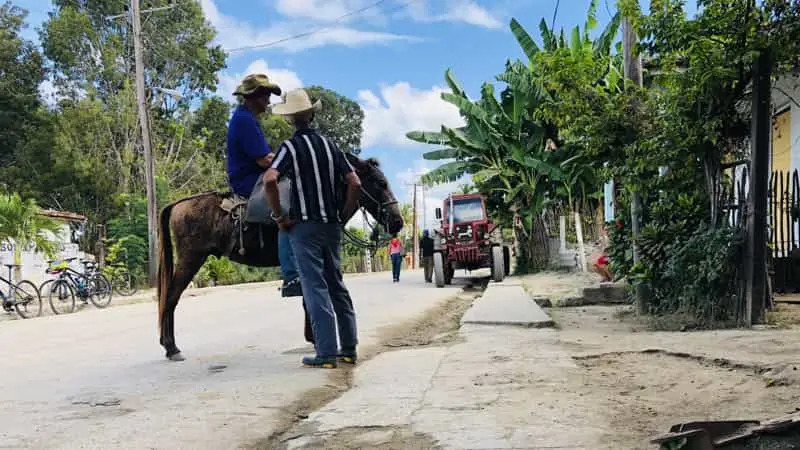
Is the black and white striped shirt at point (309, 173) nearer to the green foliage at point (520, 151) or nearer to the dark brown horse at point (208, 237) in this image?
the dark brown horse at point (208, 237)

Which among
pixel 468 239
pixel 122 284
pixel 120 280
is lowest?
pixel 122 284

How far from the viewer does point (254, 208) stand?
18.8 feet

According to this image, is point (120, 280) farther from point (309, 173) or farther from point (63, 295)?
point (309, 173)

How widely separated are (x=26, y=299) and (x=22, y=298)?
72 mm

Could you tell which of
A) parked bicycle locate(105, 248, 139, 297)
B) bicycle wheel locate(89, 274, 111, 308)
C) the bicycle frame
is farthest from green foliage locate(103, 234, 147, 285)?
the bicycle frame

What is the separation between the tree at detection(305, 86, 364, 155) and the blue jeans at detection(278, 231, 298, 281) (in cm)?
4043

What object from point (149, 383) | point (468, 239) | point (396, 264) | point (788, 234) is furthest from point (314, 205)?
point (396, 264)

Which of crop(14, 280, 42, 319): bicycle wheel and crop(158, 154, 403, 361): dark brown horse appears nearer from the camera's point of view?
crop(158, 154, 403, 361): dark brown horse

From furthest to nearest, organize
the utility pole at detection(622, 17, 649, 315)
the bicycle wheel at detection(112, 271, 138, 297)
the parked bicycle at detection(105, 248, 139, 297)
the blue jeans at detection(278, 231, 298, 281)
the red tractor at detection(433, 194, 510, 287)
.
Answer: the red tractor at detection(433, 194, 510, 287), the bicycle wheel at detection(112, 271, 138, 297), the parked bicycle at detection(105, 248, 139, 297), the utility pole at detection(622, 17, 649, 315), the blue jeans at detection(278, 231, 298, 281)

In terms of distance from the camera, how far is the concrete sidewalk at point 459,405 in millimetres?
3299

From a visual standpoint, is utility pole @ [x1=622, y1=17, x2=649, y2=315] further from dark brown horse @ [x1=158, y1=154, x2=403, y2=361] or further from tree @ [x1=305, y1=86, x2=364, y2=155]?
tree @ [x1=305, y1=86, x2=364, y2=155]

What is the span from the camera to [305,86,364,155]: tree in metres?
46.9

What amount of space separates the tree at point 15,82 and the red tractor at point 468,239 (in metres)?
18.9

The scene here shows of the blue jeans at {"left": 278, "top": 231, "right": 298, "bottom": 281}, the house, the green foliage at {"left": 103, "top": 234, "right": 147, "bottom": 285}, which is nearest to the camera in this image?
the blue jeans at {"left": 278, "top": 231, "right": 298, "bottom": 281}
